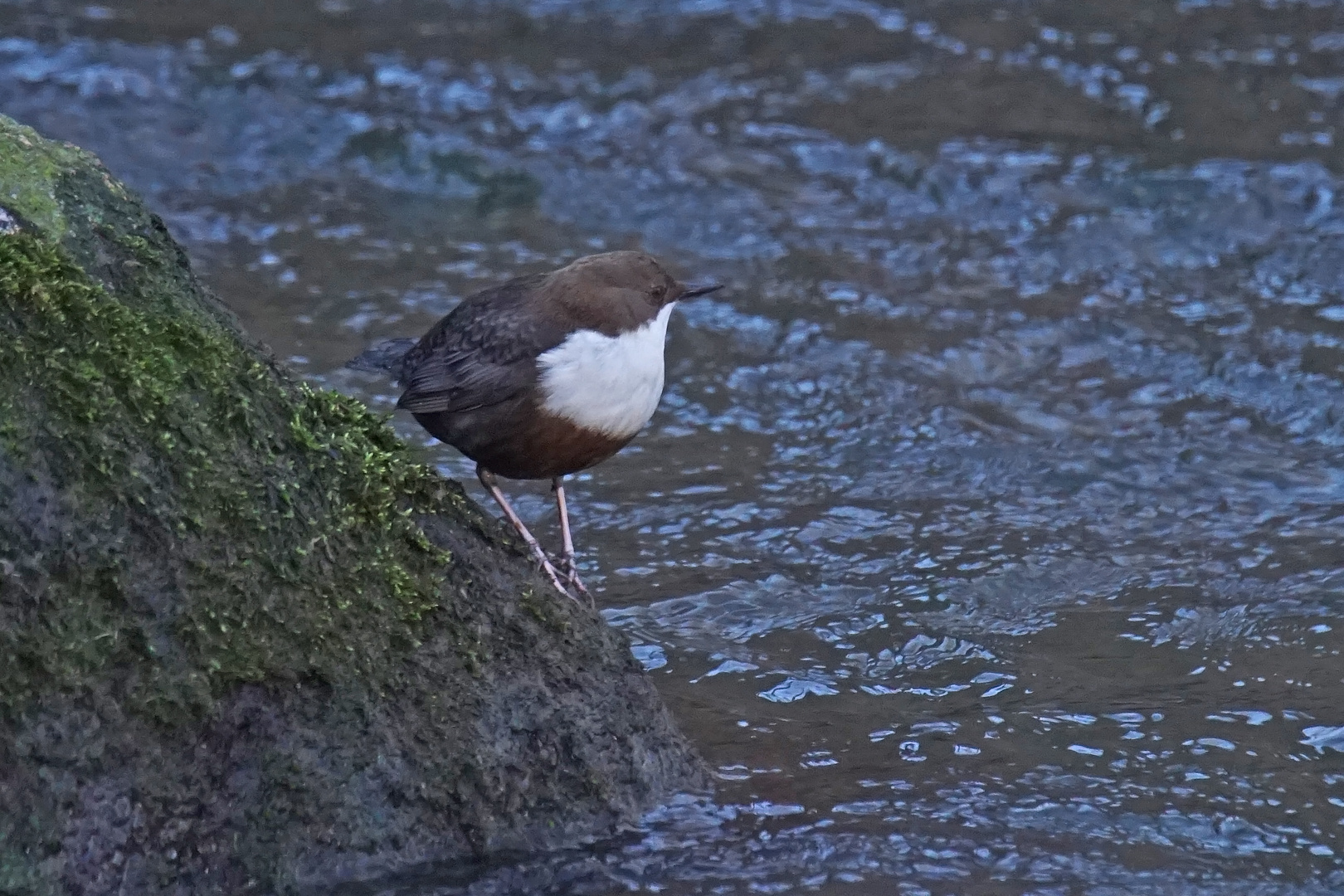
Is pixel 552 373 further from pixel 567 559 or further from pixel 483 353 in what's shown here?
pixel 567 559

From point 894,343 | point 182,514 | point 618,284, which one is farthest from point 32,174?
point 894,343

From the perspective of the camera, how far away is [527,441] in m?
3.86

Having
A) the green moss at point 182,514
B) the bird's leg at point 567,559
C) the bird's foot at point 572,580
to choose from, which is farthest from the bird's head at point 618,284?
the green moss at point 182,514

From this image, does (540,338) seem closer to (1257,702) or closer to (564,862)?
(564,862)

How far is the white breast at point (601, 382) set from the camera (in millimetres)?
3832

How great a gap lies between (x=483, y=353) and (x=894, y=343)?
9.46ft

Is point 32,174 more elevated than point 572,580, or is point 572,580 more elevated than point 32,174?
point 32,174

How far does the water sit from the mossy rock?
0.73 feet

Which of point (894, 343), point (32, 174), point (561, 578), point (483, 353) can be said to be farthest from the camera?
point (894, 343)

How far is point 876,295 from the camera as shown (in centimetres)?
695

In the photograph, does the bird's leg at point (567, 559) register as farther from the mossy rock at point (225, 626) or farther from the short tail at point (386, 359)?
the short tail at point (386, 359)

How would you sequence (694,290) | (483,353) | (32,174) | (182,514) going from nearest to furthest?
(182,514) < (32,174) < (483,353) < (694,290)

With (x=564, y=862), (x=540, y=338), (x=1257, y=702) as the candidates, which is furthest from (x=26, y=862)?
(x=1257, y=702)

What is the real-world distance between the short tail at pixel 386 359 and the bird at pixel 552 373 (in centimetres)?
11
